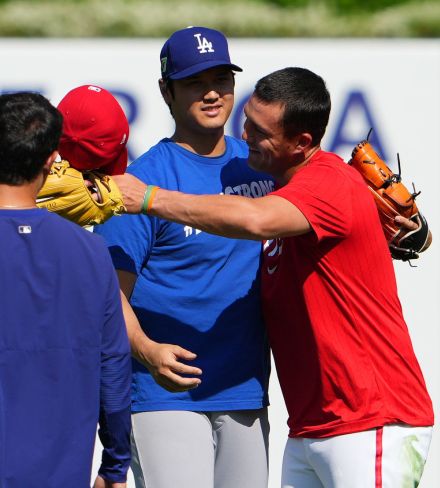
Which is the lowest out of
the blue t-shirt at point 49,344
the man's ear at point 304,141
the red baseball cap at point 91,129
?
the blue t-shirt at point 49,344

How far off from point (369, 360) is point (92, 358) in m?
1.04

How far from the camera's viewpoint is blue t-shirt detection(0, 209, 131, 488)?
280 centimetres

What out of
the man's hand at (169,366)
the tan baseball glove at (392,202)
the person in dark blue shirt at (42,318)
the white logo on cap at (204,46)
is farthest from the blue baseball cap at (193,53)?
the person in dark blue shirt at (42,318)

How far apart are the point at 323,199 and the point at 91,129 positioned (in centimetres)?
75

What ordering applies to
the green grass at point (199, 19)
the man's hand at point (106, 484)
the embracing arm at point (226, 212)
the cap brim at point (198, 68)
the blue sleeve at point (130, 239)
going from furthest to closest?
the green grass at point (199, 19) → the cap brim at point (198, 68) → the blue sleeve at point (130, 239) → the embracing arm at point (226, 212) → the man's hand at point (106, 484)

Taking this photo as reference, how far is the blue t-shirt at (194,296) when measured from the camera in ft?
12.8

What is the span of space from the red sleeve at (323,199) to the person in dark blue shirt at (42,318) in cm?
81

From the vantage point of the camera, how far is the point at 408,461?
358 cm

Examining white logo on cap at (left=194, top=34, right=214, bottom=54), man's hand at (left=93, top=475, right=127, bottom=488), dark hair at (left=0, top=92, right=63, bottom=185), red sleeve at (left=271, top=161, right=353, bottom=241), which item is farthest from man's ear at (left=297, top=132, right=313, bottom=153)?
man's hand at (left=93, top=475, right=127, bottom=488)

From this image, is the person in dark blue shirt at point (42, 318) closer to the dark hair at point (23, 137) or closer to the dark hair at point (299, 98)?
the dark hair at point (23, 137)

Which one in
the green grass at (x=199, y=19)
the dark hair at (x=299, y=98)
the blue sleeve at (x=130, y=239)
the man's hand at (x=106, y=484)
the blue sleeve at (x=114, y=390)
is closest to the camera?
the blue sleeve at (x=114, y=390)

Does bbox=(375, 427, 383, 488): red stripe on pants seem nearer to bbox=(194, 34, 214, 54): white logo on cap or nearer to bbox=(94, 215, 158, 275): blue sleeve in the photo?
bbox=(94, 215, 158, 275): blue sleeve

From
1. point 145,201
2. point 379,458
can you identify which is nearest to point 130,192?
point 145,201

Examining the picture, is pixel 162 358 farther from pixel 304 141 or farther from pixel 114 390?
pixel 304 141
